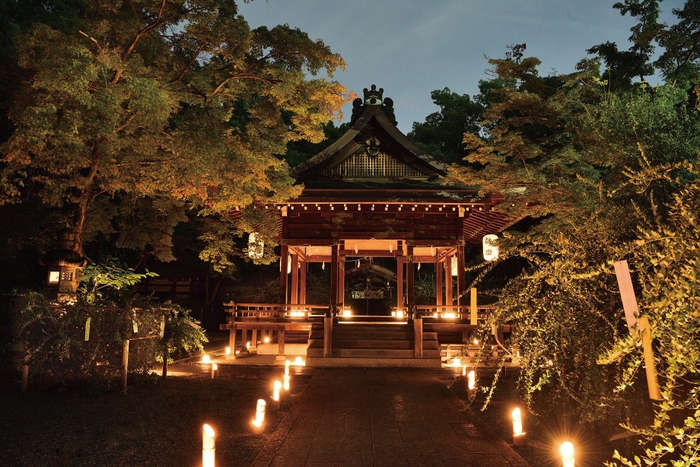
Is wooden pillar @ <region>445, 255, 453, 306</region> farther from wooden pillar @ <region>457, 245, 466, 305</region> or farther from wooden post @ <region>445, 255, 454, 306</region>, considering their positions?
wooden pillar @ <region>457, 245, 466, 305</region>

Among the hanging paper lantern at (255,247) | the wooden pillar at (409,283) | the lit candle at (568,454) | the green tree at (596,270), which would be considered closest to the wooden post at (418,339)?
the wooden pillar at (409,283)

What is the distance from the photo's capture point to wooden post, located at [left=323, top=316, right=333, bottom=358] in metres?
14.6

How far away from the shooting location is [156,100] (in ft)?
30.9

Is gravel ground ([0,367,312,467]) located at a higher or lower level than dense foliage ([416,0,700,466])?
lower

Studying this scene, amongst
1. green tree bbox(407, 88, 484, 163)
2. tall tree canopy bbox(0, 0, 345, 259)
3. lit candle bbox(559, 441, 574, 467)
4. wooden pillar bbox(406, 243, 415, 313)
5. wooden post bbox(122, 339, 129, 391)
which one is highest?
green tree bbox(407, 88, 484, 163)

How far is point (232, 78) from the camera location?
11.5 metres

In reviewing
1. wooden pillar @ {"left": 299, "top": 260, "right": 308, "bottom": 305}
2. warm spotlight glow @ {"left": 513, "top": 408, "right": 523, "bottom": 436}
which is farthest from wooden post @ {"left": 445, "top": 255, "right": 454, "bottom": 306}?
warm spotlight glow @ {"left": 513, "top": 408, "right": 523, "bottom": 436}

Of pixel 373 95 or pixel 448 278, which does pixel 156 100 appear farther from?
pixel 448 278

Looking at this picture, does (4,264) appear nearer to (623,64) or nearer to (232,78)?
(232,78)

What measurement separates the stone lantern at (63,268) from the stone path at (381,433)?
5777 millimetres

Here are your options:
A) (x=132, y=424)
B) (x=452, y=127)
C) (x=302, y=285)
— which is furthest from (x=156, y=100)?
(x=452, y=127)

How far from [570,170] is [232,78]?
756cm

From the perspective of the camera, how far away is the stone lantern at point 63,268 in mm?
11203

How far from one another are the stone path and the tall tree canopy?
17.6 feet
